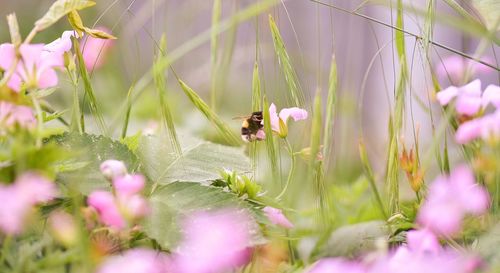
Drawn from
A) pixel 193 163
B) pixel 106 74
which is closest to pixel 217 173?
pixel 193 163

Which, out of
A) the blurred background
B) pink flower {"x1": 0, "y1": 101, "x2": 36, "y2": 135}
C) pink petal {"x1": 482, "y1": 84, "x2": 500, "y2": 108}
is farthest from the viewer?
the blurred background

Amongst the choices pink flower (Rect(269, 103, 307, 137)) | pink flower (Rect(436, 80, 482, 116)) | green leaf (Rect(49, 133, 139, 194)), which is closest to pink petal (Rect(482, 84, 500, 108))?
pink flower (Rect(436, 80, 482, 116))

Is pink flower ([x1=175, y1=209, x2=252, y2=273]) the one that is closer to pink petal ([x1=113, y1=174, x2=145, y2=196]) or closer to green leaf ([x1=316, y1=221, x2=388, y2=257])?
pink petal ([x1=113, y1=174, x2=145, y2=196])

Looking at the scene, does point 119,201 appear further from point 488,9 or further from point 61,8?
point 488,9

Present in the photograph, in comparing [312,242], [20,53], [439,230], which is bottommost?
[312,242]

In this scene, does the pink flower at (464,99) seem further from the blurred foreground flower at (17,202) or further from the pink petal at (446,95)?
the blurred foreground flower at (17,202)

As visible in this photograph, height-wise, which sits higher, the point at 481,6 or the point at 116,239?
the point at 481,6

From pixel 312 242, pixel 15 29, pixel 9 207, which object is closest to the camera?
pixel 9 207

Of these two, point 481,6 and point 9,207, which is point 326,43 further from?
point 9,207
